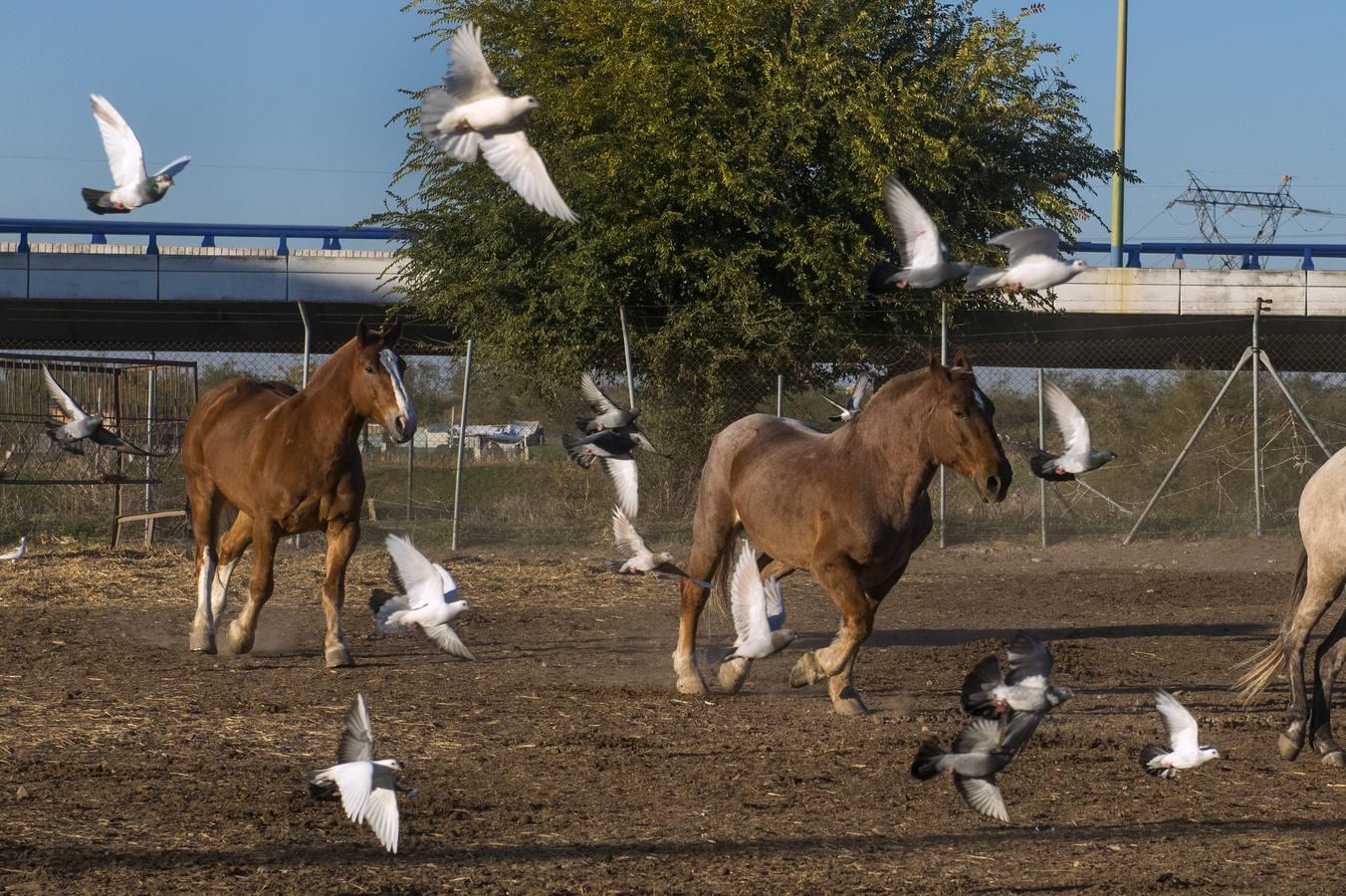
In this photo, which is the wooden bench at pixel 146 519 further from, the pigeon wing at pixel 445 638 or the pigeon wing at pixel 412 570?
the pigeon wing at pixel 445 638

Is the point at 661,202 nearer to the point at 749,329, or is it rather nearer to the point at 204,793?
the point at 749,329

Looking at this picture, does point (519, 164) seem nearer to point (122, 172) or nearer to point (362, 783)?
point (122, 172)

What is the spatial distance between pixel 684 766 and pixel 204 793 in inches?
74.8

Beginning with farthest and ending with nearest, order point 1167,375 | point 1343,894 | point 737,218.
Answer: point 1167,375 → point 737,218 → point 1343,894

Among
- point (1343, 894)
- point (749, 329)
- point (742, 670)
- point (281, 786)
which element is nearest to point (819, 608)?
point (742, 670)

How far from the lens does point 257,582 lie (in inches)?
342

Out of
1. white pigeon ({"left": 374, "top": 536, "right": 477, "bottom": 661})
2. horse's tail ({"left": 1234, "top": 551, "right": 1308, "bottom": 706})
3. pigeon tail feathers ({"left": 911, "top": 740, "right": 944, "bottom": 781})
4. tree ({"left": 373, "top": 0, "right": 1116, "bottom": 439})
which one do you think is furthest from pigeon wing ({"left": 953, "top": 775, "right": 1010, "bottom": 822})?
tree ({"left": 373, "top": 0, "right": 1116, "bottom": 439})

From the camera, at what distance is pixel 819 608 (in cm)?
1181

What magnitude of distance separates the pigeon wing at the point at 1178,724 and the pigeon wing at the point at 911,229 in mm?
2126

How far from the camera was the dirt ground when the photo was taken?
4508mm

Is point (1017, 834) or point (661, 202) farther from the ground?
point (661, 202)

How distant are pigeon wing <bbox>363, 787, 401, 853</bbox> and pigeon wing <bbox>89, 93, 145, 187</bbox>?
317 centimetres

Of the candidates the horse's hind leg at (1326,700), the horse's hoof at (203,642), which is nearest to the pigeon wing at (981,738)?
the horse's hind leg at (1326,700)

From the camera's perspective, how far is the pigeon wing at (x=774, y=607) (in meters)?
6.41
